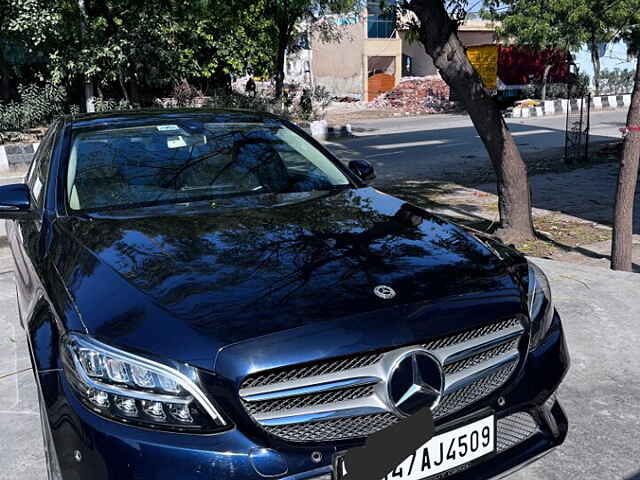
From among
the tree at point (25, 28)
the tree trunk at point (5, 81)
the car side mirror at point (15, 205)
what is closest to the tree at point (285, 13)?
the tree at point (25, 28)

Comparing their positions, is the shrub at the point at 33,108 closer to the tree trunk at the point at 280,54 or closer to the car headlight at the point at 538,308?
the tree trunk at the point at 280,54

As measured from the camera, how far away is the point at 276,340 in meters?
1.93

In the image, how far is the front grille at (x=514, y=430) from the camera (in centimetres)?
229

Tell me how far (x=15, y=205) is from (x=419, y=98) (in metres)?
31.9

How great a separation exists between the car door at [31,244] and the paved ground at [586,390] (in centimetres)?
57

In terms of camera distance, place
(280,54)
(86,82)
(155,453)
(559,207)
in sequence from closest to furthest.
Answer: (155,453)
(559,207)
(86,82)
(280,54)

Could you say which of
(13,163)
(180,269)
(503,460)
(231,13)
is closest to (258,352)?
(180,269)

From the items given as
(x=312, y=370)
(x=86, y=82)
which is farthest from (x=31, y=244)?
(x=86, y=82)

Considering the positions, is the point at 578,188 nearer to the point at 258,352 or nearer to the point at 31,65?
the point at 258,352

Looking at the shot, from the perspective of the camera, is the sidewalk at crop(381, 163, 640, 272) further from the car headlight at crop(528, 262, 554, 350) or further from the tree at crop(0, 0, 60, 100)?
the tree at crop(0, 0, 60, 100)

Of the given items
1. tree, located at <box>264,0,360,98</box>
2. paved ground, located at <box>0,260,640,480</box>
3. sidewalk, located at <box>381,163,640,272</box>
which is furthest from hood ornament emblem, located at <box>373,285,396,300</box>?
tree, located at <box>264,0,360,98</box>

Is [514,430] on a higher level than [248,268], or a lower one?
lower

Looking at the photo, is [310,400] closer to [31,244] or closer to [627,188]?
[31,244]

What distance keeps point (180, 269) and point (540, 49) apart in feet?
94.8
